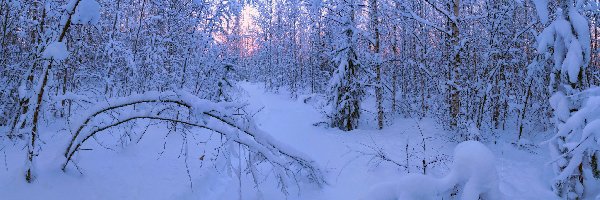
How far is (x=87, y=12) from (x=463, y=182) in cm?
430

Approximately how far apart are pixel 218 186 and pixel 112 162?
6.85 ft

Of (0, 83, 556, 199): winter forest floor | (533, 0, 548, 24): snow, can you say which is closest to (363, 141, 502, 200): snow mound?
(0, 83, 556, 199): winter forest floor

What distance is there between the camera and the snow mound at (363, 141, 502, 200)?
2.39 meters

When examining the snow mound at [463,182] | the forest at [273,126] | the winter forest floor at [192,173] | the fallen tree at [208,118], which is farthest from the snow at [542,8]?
the snow mound at [463,182]

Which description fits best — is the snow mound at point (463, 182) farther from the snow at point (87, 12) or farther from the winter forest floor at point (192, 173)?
the snow at point (87, 12)

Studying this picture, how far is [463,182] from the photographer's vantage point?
8.34 ft

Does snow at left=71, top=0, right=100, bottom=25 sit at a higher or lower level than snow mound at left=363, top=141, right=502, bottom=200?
higher

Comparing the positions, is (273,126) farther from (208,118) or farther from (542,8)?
(542,8)

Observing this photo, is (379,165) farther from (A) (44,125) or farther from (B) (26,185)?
(A) (44,125)

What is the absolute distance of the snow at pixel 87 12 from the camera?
452cm

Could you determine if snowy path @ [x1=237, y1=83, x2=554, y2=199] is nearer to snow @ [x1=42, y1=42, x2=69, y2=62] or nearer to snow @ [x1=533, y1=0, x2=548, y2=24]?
snow @ [x1=533, y1=0, x2=548, y2=24]

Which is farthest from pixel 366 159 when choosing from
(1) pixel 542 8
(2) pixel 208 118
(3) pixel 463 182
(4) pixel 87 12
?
(3) pixel 463 182

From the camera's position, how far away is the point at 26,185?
17.9ft

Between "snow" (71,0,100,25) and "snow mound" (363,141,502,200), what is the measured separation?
3816 mm
